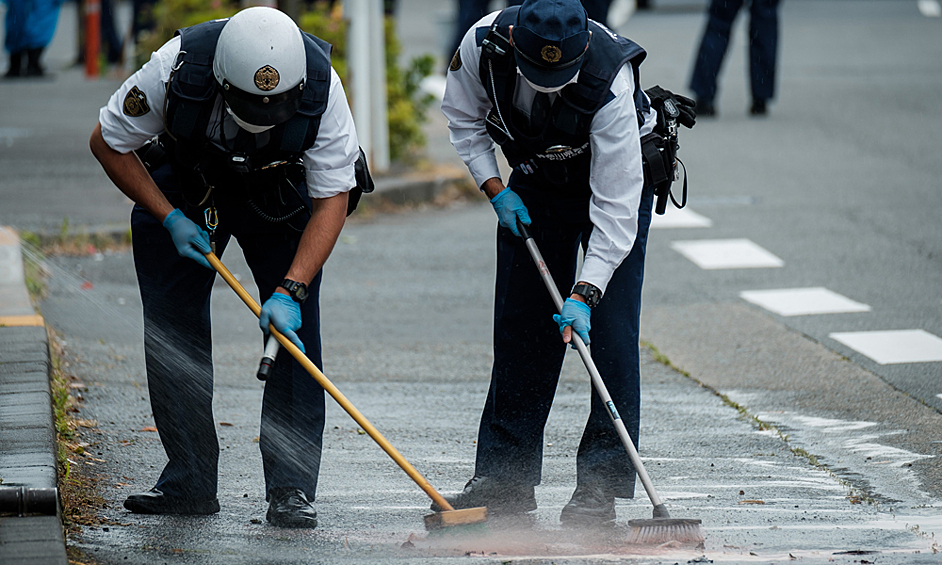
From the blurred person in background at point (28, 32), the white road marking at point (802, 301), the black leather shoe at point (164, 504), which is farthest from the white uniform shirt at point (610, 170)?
the blurred person in background at point (28, 32)

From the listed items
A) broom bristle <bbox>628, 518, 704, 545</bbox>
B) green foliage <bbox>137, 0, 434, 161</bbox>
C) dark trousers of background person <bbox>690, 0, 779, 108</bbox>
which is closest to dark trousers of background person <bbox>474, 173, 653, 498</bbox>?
broom bristle <bbox>628, 518, 704, 545</bbox>

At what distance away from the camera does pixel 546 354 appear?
4.14 meters

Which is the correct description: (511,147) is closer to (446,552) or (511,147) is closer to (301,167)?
(301,167)

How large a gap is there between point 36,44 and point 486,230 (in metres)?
8.43

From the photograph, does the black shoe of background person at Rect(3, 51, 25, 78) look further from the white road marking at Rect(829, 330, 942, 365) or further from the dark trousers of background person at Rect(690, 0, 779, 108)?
the white road marking at Rect(829, 330, 942, 365)

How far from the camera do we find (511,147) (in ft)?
12.9

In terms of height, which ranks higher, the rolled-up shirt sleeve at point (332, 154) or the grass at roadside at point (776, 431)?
the rolled-up shirt sleeve at point (332, 154)

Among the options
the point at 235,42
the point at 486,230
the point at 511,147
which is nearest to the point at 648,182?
the point at 511,147

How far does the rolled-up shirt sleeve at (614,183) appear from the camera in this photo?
12.1 feet

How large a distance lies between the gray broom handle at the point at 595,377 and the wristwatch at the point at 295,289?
73cm

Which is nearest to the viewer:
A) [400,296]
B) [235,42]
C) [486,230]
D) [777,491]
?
[235,42]

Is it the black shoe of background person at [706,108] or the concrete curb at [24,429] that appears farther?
the black shoe of background person at [706,108]

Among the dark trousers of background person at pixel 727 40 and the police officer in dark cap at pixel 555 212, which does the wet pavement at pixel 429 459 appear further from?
the dark trousers of background person at pixel 727 40

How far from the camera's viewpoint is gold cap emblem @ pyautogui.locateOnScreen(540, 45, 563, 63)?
11.5 feet
